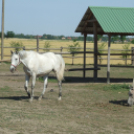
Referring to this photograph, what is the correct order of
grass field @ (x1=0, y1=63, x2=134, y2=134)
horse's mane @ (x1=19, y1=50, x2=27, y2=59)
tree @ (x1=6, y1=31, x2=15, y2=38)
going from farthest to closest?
tree @ (x1=6, y1=31, x2=15, y2=38) → horse's mane @ (x1=19, y1=50, x2=27, y2=59) → grass field @ (x1=0, y1=63, x2=134, y2=134)

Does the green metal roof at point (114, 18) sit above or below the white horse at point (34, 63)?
above

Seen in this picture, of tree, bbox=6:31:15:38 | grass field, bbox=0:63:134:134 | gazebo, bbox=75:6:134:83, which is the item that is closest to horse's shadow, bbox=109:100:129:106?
grass field, bbox=0:63:134:134

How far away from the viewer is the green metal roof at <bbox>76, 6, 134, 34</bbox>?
Answer: 47.9 feet

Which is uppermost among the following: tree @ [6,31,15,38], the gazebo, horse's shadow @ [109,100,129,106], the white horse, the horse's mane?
tree @ [6,31,15,38]

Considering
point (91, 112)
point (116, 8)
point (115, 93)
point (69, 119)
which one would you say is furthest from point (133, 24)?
point (69, 119)

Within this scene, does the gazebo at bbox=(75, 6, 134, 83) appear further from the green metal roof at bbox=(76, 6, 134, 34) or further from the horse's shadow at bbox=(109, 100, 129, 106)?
the horse's shadow at bbox=(109, 100, 129, 106)

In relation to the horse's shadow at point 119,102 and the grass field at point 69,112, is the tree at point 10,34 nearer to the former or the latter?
the grass field at point 69,112

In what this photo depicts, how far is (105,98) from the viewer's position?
11148 millimetres

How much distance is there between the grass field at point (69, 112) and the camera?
6.84 m

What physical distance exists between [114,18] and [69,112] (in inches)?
309

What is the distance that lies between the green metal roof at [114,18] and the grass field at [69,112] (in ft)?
8.89

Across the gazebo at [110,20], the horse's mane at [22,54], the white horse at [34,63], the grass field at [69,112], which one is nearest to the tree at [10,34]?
the gazebo at [110,20]

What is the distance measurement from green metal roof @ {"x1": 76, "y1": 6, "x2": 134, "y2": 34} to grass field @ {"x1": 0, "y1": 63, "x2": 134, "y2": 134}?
2.71m

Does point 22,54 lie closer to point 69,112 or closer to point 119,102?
point 69,112
